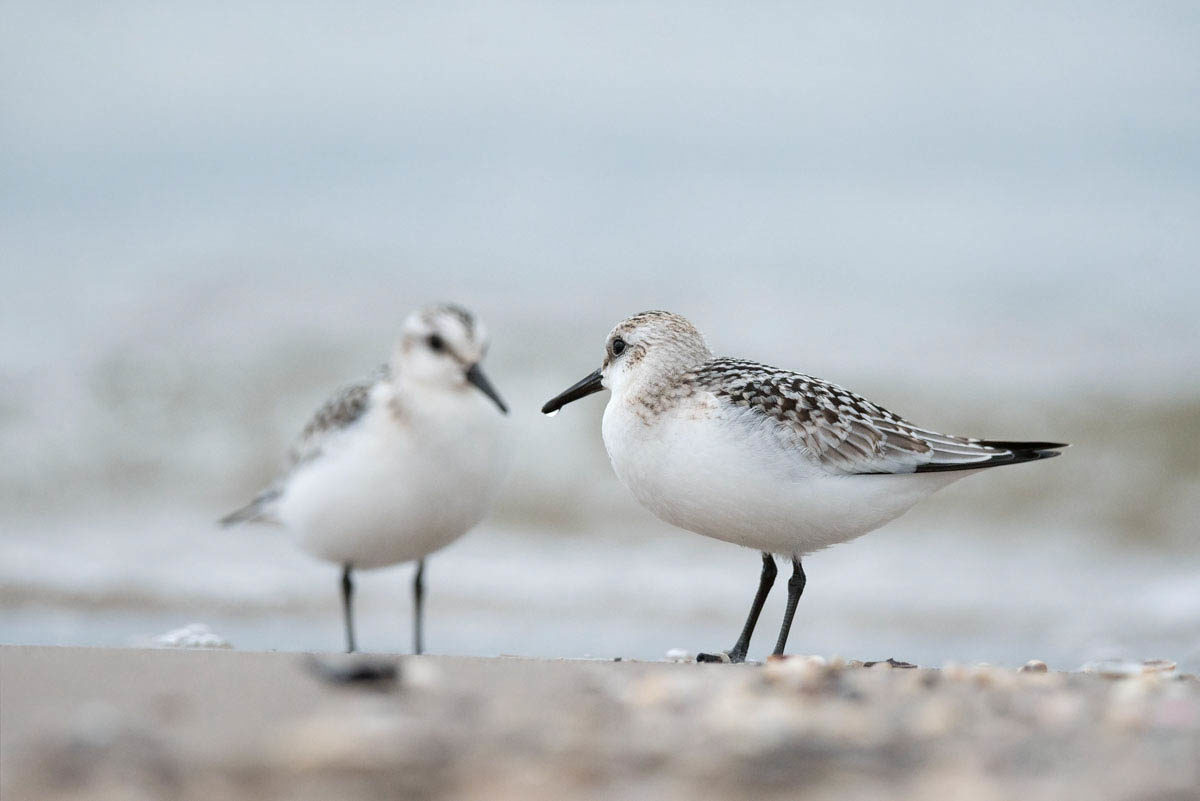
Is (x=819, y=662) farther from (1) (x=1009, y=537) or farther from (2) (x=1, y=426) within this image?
(2) (x=1, y=426)

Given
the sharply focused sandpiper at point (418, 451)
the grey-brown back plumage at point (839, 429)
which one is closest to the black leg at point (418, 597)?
the sharply focused sandpiper at point (418, 451)

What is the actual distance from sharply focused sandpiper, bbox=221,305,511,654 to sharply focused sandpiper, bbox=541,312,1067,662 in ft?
2.50

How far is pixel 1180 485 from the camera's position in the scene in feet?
33.7

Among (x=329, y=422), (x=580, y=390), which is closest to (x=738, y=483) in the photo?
(x=580, y=390)

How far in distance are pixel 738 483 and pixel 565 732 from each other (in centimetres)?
173

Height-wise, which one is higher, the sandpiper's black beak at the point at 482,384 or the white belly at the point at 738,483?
the sandpiper's black beak at the point at 482,384

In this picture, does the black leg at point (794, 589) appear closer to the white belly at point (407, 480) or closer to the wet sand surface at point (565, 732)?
the wet sand surface at point (565, 732)

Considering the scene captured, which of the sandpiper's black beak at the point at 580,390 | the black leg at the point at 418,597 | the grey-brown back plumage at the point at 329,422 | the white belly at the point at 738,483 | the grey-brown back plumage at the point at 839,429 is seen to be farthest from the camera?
the black leg at the point at 418,597

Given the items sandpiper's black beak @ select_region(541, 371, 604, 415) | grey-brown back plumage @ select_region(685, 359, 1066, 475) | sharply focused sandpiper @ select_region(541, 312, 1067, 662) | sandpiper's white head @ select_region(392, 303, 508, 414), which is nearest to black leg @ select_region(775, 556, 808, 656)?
sharply focused sandpiper @ select_region(541, 312, 1067, 662)

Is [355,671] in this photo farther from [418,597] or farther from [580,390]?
[418,597]

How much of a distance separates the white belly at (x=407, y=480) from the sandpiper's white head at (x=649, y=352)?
70cm

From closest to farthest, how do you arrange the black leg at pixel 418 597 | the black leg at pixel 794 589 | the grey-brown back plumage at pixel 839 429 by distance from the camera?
the grey-brown back plumage at pixel 839 429, the black leg at pixel 794 589, the black leg at pixel 418 597

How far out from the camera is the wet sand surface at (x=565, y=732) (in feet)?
8.30

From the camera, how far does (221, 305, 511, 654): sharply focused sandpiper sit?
5492 mm
